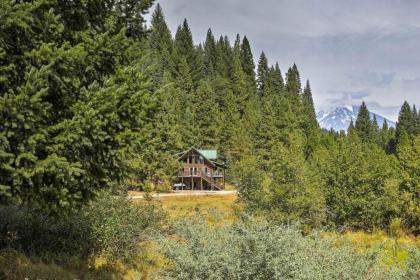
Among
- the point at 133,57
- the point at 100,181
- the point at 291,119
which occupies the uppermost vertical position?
the point at 291,119

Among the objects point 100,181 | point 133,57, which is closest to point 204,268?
point 100,181

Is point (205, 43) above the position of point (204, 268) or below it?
above

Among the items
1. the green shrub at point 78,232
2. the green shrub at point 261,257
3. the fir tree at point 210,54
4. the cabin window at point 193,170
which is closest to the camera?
the green shrub at point 261,257

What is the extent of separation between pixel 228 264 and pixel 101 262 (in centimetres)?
695

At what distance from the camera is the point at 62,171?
7312mm

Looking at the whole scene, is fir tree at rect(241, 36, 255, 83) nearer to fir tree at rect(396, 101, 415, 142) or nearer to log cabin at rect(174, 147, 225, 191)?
fir tree at rect(396, 101, 415, 142)

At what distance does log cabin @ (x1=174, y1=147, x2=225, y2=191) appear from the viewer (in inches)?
2116

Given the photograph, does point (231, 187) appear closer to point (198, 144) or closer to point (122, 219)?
point (198, 144)

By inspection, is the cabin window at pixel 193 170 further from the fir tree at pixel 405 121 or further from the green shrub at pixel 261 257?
the fir tree at pixel 405 121

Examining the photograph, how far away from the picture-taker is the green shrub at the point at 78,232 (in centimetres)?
1222

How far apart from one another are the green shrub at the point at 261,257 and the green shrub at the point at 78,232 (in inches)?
178

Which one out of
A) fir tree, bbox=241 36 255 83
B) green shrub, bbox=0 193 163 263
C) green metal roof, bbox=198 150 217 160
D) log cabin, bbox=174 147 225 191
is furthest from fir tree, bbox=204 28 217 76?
green shrub, bbox=0 193 163 263

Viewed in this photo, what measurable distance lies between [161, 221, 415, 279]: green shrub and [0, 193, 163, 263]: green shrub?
4530 mm

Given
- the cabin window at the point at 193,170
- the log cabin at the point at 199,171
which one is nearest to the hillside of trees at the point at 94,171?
the log cabin at the point at 199,171
